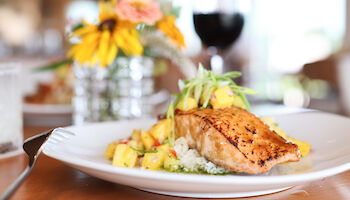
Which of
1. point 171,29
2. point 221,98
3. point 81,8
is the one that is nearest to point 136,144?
point 221,98

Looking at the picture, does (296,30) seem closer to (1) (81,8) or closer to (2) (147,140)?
(1) (81,8)

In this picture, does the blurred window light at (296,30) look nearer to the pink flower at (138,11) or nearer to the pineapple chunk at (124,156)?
the pink flower at (138,11)

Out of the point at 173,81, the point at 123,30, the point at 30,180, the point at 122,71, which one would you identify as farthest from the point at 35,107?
the point at 173,81

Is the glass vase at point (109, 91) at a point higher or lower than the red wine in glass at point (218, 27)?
lower

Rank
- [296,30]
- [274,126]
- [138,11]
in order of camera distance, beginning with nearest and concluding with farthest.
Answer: [274,126] → [138,11] → [296,30]

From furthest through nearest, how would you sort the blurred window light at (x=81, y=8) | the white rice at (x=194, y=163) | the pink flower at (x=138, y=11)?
the blurred window light at (x=81, y=8), the pink flower at (x=138, y=11), the white rice at (x=194, y=163)

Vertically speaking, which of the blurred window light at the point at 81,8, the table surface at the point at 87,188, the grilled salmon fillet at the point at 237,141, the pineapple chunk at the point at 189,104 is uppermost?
the blurred window light at the point at 81,8

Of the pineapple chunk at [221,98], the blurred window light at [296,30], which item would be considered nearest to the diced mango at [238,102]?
the pineapple chunk at [221,98]

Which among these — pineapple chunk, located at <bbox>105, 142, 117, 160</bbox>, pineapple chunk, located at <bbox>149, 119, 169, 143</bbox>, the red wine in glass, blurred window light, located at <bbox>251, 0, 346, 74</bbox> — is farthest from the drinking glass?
blurred window light, located at <bbox>251, 0, 346, 74</bbox>
